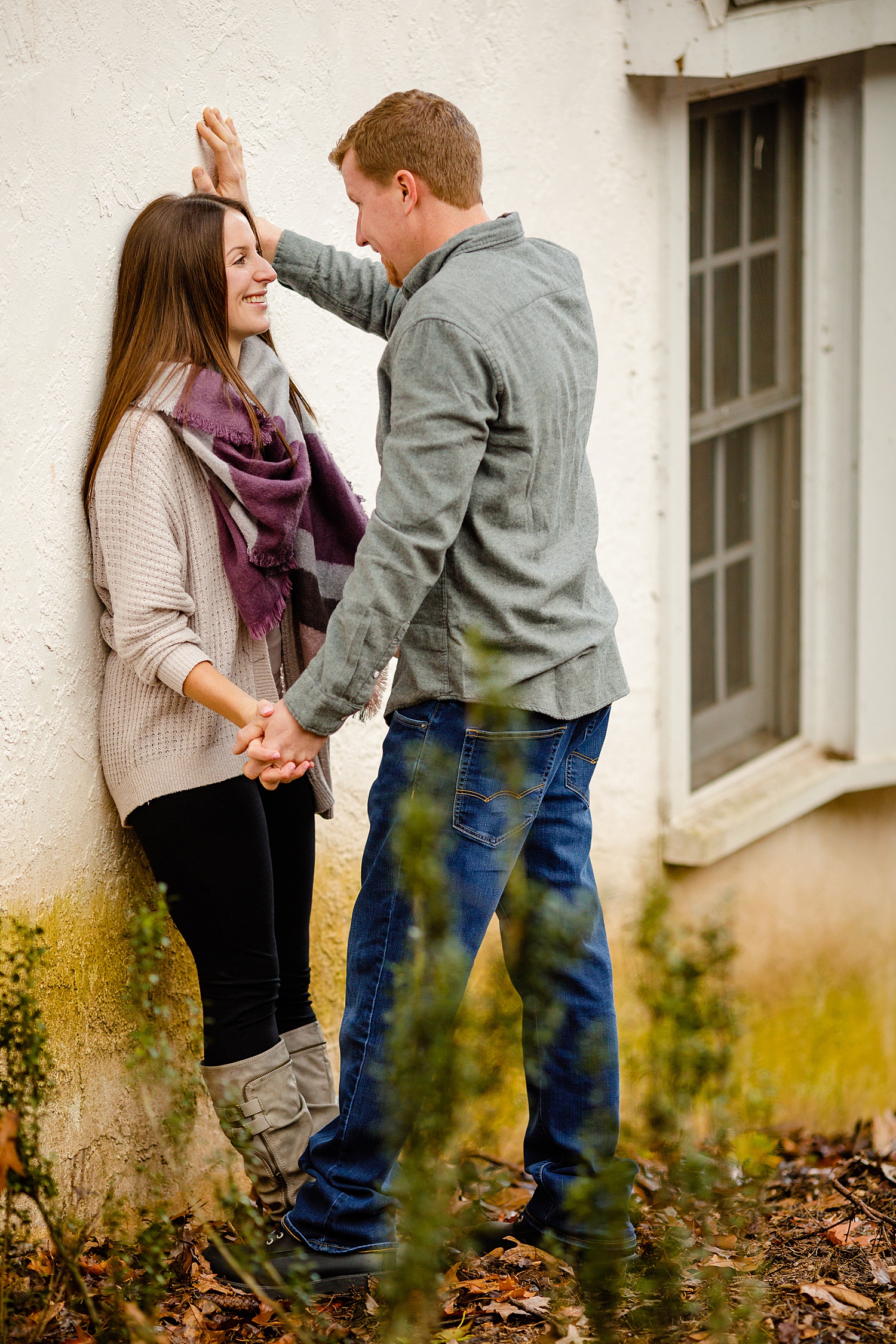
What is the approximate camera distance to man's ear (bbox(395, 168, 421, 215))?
2639mm

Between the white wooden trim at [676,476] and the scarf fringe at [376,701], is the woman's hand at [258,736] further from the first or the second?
the white wooden trim at [676,476]

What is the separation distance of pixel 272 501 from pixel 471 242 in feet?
2.02

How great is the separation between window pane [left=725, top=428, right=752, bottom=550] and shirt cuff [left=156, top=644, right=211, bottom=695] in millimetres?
2875

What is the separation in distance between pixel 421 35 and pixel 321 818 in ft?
6.55

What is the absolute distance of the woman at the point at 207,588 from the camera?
2.64 m

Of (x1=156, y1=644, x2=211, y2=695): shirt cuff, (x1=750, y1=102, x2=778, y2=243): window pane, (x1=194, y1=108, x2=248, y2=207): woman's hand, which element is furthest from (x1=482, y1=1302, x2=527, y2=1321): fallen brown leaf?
(x1=750, y1=102, x2=778, y2=243): window pane

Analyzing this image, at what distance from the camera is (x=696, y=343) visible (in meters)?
4.78

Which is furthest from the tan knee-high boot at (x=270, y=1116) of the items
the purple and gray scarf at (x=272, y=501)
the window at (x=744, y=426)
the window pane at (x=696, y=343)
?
the window pane at (x=696, y=343)

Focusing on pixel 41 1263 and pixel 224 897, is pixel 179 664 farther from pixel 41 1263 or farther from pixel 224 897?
pixel 41 1263

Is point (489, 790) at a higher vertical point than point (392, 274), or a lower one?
lower

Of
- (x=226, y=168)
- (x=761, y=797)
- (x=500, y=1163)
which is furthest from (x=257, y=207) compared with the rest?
(x=761, y=797)

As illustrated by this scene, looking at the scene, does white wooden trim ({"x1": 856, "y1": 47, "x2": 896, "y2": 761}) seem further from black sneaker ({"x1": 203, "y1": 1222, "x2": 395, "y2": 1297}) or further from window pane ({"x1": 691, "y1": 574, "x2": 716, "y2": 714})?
black sneaker ({"x1": 203, "y1": 1222, "x2": 395, "y2": 1297})

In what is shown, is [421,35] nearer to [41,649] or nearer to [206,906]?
[41,649]

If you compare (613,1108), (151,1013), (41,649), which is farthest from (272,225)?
(613,1108)
